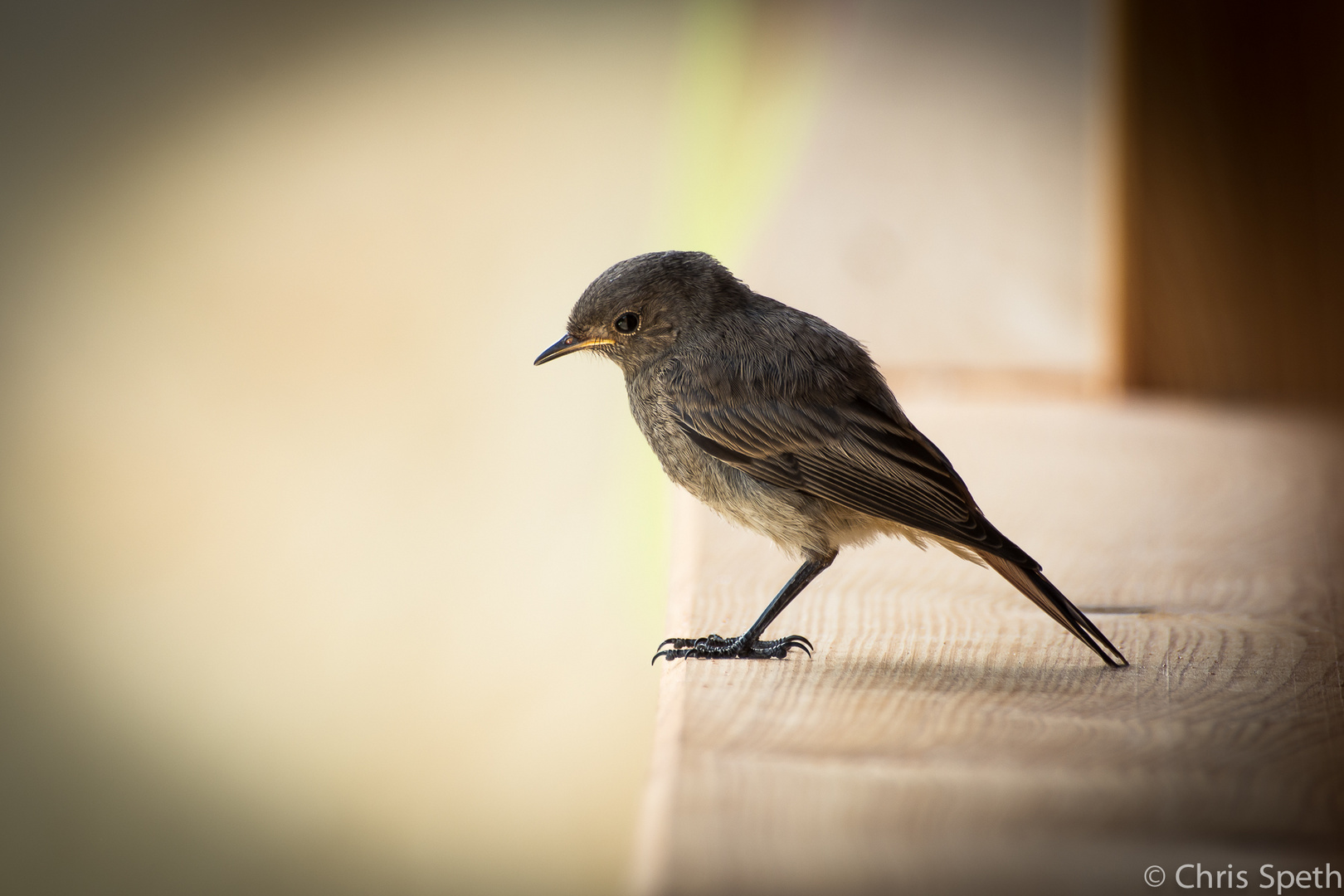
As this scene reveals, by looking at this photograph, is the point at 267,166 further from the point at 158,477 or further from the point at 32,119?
the point at 158,477

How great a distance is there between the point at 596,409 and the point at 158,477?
164cm

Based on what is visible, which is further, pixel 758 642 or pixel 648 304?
pixel 648 304

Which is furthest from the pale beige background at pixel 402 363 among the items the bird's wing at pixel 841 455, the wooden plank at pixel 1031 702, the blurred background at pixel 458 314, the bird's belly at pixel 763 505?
the bird's wing at pixel 841 455

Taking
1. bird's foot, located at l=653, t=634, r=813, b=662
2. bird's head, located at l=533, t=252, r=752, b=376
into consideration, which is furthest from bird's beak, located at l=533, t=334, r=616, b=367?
bird's foot, located at l=653, t=634, r=813, b=662

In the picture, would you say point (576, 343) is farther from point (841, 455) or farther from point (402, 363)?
Answer: point (402, 363)

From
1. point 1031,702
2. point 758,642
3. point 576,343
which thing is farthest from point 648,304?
point 1031,702

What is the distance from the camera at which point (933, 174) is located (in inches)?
148

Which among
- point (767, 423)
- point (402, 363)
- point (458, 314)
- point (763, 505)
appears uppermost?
point (458, 314)

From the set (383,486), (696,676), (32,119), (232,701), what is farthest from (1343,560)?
(32,119)

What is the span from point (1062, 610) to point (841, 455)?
0.48 m

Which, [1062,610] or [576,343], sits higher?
[576,343]

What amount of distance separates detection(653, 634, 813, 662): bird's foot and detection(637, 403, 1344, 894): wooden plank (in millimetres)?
51

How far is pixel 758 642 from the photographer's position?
2088mm

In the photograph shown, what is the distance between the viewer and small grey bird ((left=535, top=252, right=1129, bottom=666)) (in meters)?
2.14
